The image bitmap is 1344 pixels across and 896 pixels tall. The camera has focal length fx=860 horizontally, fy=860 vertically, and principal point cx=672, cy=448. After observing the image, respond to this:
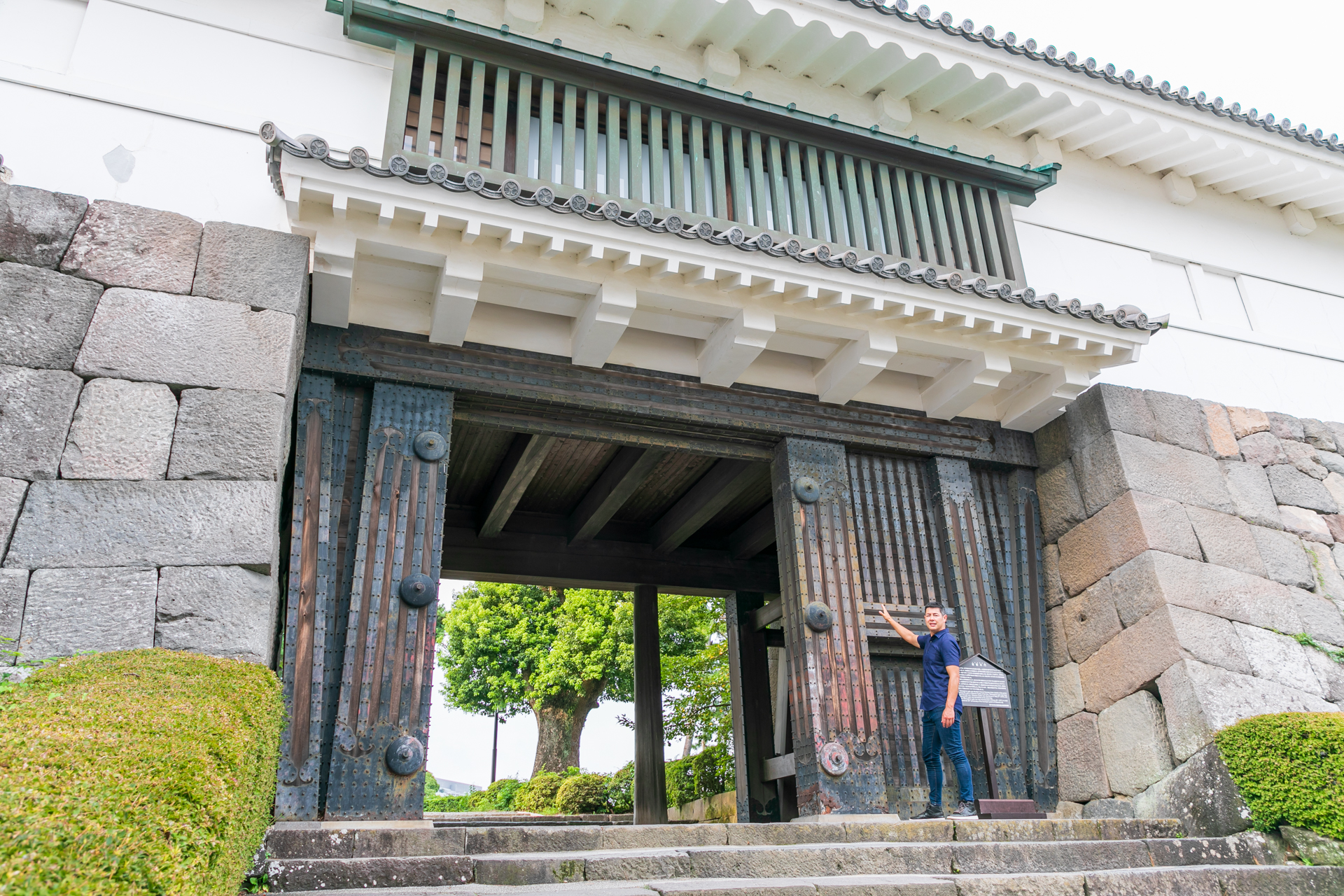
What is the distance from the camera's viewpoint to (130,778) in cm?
191

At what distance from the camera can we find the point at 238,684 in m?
3.12

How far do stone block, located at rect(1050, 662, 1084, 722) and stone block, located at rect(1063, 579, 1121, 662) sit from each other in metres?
0.10

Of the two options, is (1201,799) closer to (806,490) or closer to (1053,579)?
(1053,579)

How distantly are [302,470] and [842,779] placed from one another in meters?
3.54

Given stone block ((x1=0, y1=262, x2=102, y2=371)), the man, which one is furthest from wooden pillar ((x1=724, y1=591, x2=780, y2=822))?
stone block ((x1=0, y1=262, x2=102, y2=371))

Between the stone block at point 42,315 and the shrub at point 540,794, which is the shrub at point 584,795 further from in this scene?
the stone block at point 42,315

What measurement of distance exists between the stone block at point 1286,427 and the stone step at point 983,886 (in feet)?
13.1

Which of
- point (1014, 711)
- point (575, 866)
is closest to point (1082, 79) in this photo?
point (1014, 711)

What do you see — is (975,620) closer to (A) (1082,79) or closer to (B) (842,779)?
(B) (842,779)

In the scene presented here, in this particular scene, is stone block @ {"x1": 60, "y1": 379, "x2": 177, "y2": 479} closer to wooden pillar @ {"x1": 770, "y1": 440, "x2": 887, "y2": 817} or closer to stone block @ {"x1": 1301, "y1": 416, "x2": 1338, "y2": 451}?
wooden pillar @ {"x1": 770, "y1": 440, "x2": 887, "y2": 817}

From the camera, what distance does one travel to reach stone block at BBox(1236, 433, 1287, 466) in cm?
659

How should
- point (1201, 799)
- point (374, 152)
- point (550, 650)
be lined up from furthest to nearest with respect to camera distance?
point (550, 650), point (374, 152), point (1201, 799)

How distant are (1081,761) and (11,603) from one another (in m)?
5.85

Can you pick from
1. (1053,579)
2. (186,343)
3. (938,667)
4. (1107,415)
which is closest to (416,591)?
(186,343)
